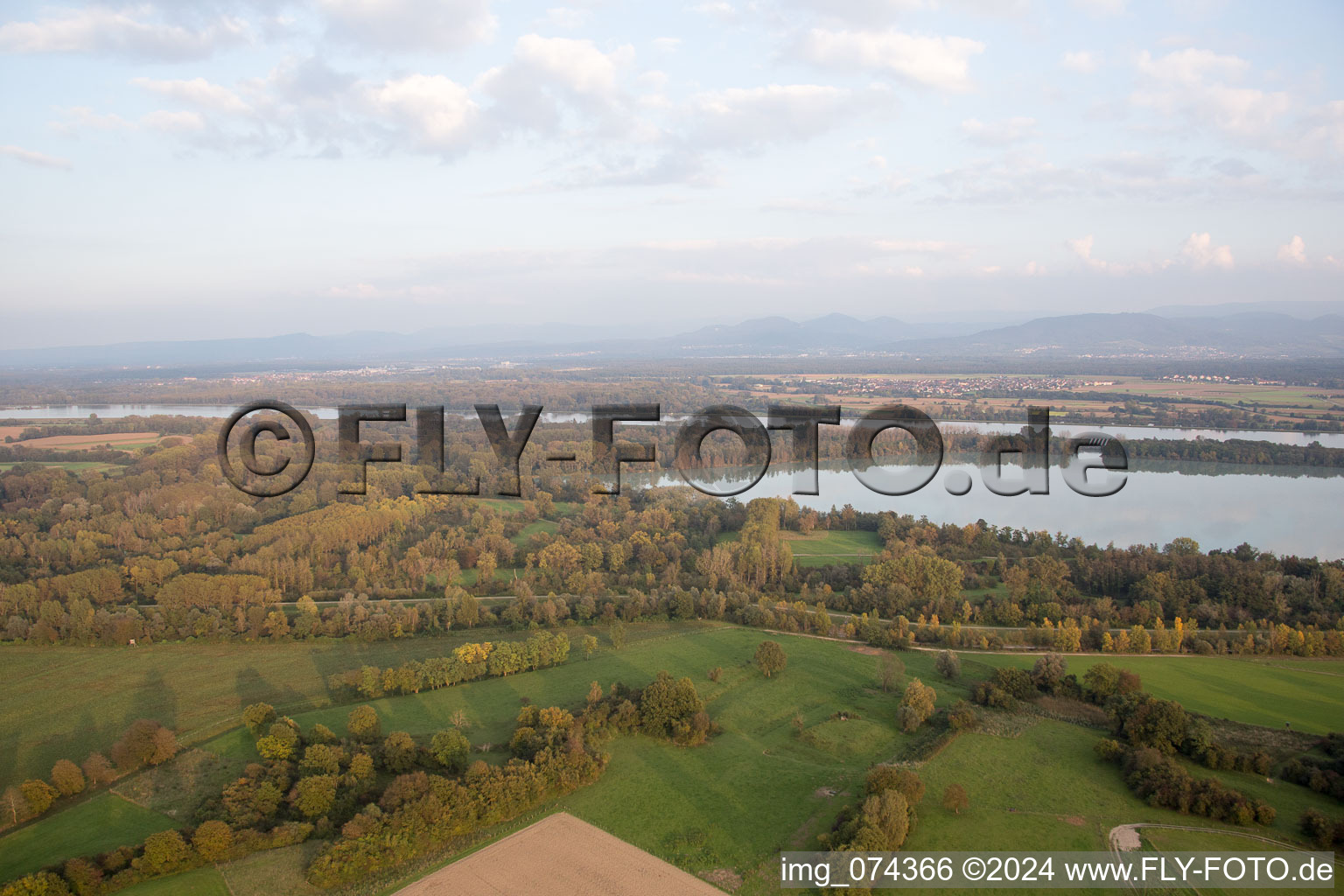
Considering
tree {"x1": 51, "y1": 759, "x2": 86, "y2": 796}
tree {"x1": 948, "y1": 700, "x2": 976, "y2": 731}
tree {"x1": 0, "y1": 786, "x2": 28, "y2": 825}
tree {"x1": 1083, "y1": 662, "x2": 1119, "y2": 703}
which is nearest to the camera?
tree {"x1": 0, "y1": 786, "x2": 28, "y2": 825}

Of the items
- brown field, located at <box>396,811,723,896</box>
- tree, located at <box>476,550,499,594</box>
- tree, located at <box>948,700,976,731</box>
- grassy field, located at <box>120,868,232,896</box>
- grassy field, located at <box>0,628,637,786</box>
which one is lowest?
brown field, located at <box>396,811,723,896</box>

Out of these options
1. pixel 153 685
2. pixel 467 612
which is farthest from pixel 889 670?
pixel 153 685

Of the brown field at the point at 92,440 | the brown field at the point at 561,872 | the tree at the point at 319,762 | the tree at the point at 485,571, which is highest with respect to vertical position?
the brown field at the point at 92,440

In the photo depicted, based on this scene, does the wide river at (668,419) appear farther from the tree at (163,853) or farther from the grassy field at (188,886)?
the grassy field at (188,886)

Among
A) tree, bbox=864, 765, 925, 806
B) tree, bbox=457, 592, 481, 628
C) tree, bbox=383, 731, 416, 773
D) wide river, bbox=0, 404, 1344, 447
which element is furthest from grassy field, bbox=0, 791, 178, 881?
wide river, bbox=0, 404, 1344, 447

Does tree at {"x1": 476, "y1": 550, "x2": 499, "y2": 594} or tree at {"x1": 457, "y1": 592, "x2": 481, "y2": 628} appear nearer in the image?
tree at {"x1": 457, "y1": 592, "x2": 481, "y2": 628}

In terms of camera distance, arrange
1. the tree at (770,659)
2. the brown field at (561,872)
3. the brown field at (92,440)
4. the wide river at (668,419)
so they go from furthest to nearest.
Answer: the wide river at (668,419), the brown field at (92,440), the tree at (770,659), the brown field at (561,872)

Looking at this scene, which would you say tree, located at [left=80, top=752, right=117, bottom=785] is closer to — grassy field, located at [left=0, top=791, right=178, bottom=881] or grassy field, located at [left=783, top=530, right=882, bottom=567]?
grassy field, located at [left=0, top=791, right=178, bottom=881]

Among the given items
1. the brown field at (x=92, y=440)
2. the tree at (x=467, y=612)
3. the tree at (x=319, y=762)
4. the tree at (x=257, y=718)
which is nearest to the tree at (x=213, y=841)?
the tree at (x=319, y=762)
